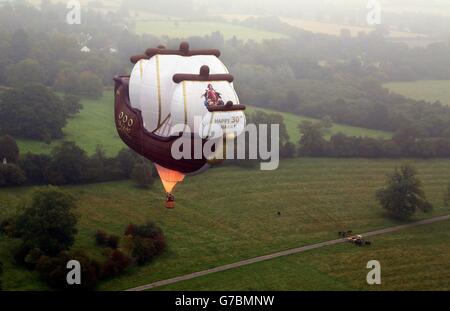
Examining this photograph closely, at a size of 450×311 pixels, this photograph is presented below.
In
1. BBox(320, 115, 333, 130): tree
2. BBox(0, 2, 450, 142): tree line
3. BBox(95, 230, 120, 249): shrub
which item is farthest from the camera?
BBox(0, 2, 450, 142): tree line

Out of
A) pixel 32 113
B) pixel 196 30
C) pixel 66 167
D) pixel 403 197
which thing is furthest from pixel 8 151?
pixel 196 30

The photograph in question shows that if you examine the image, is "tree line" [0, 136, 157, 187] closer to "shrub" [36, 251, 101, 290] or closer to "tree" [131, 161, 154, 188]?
"tree" [131, 161, 154, 188]

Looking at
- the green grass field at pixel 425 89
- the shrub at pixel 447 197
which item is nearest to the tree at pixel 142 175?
the shrub at pixel 447 197

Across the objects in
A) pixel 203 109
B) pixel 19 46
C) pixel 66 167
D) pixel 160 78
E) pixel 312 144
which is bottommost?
pixel 66 167

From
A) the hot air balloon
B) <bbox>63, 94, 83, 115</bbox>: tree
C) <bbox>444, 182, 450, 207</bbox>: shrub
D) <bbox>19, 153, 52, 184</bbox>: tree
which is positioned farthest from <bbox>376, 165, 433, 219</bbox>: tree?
<bbox>63, 94, 83, 115</bbox>: tree

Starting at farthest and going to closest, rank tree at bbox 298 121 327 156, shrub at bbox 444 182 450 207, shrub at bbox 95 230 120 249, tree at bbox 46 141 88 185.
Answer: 1. tree at bbox 298 121 327 156
2. shrub at bbox 444 182 450 207
3. tree at bbox 46 141 88 185
4. shrub at bbox 95 230 120 249

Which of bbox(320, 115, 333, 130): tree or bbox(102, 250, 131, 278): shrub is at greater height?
bbox(320, 115, 333, 130): tree

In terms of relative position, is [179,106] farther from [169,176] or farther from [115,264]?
[115,264]

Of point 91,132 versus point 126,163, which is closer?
point 126,163
